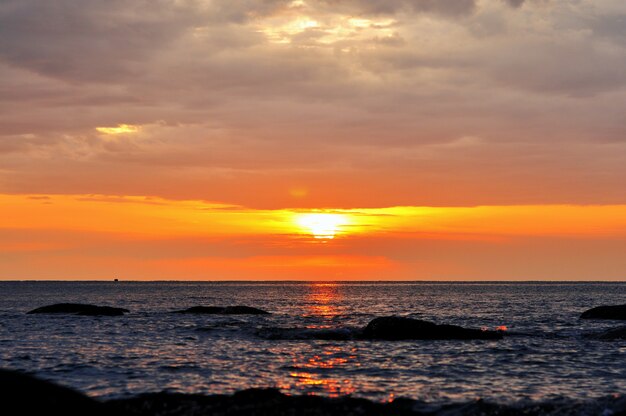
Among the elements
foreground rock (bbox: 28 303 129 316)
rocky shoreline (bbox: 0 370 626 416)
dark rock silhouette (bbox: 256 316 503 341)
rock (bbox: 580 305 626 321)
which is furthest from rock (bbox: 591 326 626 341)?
foreground rock (bbox: 28 303 129 316)

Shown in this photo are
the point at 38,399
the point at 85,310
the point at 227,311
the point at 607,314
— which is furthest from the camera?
the point at 227,311

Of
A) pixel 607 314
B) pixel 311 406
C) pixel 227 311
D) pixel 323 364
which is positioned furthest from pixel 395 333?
pixel 227 311

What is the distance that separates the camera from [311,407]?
72.9ft

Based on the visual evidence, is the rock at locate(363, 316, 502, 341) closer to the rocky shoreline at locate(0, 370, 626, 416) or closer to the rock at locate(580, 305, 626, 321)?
the rock at locate(580, 305, 626, 321)

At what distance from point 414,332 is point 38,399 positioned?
1401 inches

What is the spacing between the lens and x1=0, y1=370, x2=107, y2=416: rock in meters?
17.6

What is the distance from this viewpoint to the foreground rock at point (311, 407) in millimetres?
21625

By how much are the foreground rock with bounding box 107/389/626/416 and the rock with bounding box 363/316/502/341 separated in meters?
26.4

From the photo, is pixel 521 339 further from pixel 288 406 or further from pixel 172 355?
pixel 288 406

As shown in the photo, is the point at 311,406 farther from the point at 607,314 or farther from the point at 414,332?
the point at 607,314

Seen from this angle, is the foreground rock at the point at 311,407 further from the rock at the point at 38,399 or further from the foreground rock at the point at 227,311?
the foreground rock at the point at 227,311

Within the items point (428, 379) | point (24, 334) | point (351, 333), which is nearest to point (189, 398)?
point (428, 379)

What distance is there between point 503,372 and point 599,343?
15793 millimetres

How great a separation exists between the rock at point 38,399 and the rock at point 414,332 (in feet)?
110
